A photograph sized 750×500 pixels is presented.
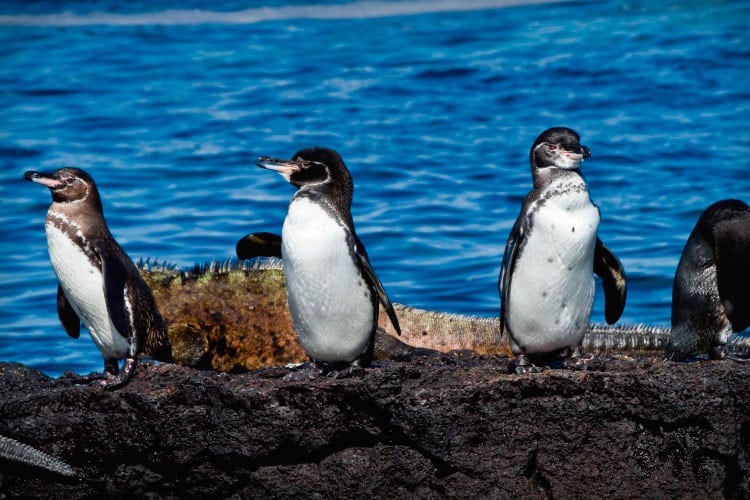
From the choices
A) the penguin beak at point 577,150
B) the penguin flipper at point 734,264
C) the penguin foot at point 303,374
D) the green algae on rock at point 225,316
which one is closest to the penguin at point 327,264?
the penguin foot at point 303,374

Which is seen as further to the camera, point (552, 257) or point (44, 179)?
point (44, 179)

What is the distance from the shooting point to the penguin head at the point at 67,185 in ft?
18.8

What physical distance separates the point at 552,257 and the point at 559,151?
462mm

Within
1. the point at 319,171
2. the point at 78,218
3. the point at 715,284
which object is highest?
the point at 319,171

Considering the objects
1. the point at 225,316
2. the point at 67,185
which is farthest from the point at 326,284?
the point at 225,316

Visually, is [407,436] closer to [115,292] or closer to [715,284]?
[115,292]

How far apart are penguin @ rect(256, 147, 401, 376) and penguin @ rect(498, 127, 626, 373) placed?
0.59 meters

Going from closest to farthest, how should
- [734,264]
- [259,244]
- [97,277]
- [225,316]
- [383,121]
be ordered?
[97,277], [734,264], [259,244], [225,316], [383,121]

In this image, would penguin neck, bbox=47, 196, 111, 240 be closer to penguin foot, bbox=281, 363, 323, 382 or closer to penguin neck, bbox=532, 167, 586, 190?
penguin foot, bbox=281, 363, 323, 382

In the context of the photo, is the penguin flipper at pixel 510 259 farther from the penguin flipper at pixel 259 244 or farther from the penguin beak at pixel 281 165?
the penguin flipper at pixel 259 244

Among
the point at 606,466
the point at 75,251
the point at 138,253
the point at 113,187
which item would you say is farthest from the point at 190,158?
the point at 606,466

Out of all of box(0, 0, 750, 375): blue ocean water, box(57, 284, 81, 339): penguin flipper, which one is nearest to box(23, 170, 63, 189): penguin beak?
box(57, 284, 81, 339): penguin flipper

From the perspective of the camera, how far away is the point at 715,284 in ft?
19.6

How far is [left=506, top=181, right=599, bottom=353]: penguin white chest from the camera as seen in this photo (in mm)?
5430
